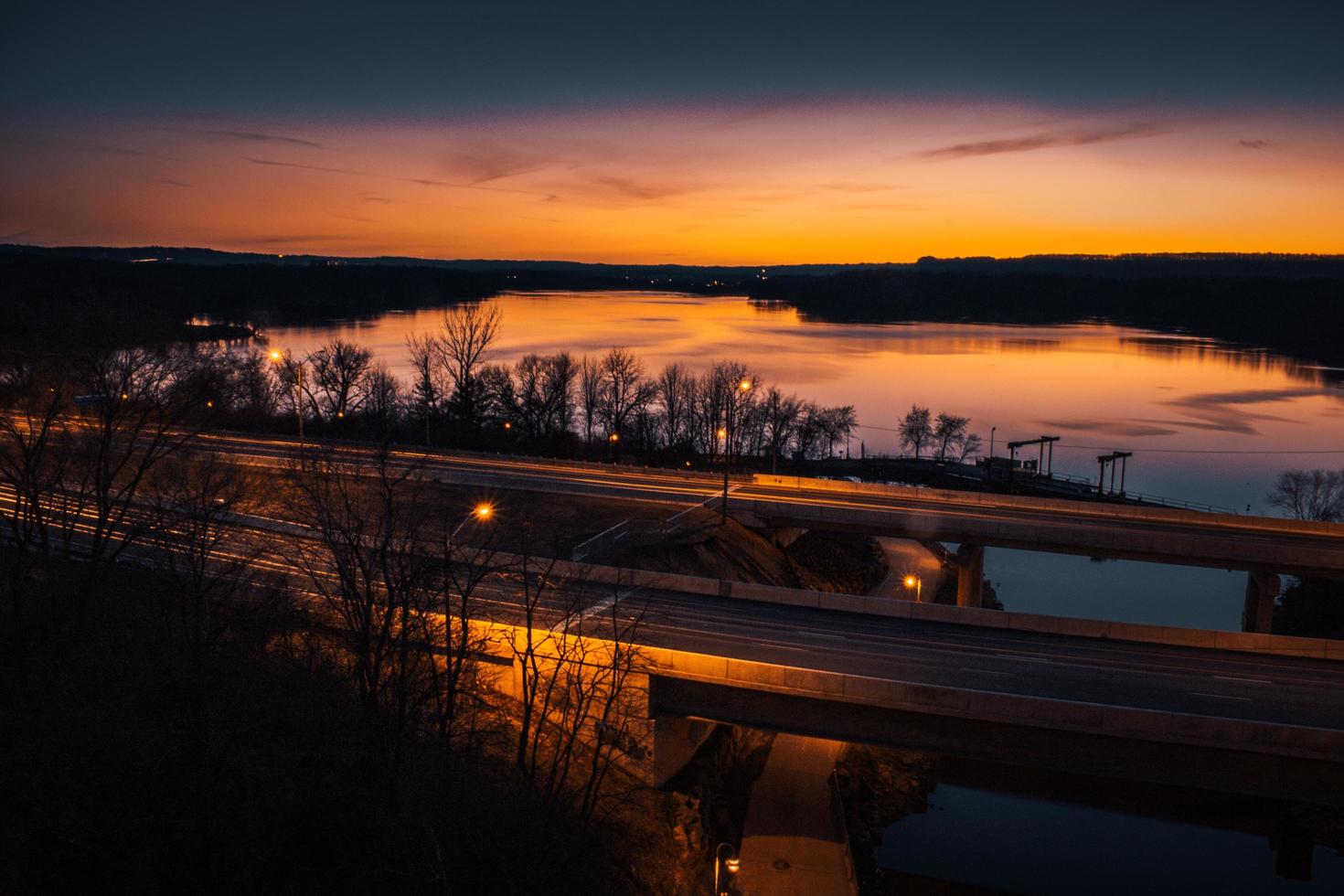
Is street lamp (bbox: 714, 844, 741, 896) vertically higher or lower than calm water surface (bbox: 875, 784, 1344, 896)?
higher

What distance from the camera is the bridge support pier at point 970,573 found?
92.8 ft

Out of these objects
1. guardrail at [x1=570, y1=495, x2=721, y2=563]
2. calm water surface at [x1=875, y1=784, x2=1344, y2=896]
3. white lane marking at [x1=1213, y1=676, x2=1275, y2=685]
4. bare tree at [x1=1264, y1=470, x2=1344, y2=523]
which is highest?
guardrail at [x1=570, y1=495, x2=721, y2=563]

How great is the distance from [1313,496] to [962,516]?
30548 millimetres

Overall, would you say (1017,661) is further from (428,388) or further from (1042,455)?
(1042,455)

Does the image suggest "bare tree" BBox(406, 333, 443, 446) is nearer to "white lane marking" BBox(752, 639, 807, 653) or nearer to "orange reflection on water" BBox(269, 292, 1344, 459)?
"orange reflection on water" BBox(269, 292, 1344, 459)

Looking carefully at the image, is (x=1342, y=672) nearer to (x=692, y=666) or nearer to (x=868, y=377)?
(x=692, y=666)

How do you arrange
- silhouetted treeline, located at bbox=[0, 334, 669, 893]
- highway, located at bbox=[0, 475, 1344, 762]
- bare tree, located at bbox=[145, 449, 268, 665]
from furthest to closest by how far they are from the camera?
highway, located at bbox=[0, 475, 1344, 762]
bare tree, located at bbox=[145, 449, 268, 665]
silhouetted treeline, located at bbox=[0, 334, 669, 893]

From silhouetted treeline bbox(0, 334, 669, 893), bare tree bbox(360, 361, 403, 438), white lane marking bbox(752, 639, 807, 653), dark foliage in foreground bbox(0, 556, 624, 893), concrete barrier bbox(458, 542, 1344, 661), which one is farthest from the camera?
bare tree bbox(360, 361, 403, 438)

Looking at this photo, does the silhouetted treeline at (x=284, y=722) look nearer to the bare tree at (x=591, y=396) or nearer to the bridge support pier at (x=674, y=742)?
the bridge support pier at (x=674, y=742)


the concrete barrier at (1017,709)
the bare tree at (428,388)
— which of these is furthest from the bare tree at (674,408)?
the concrete barrier at (1017,709)

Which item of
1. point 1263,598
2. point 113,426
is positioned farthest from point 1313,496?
point 113,426

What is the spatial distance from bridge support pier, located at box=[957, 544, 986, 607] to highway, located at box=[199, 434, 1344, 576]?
3.35 feet

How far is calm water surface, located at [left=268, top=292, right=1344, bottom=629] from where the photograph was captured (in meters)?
41.6

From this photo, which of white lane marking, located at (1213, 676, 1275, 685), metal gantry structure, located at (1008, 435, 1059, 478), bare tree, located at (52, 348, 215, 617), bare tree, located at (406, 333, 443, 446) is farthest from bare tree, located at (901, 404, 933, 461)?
bare tree, located at (52, 348, 215, 617)
